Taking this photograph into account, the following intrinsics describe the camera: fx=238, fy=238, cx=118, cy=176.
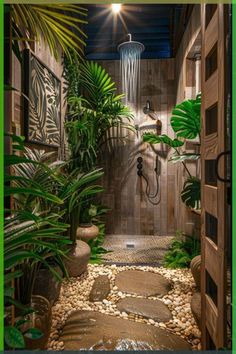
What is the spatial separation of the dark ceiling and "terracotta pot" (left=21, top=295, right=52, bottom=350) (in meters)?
3.21

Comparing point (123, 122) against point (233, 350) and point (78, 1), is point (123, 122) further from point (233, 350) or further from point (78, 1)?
point (233, 350)

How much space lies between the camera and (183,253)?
2.59 m

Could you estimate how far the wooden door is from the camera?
38.6 inches

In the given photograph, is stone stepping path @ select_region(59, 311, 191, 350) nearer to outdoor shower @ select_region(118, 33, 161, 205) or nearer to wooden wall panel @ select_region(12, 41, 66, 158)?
wooden wall panel @ select_region(12, 41, 66, 158)

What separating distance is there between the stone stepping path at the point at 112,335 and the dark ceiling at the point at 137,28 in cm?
317

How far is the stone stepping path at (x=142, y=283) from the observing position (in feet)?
6.72

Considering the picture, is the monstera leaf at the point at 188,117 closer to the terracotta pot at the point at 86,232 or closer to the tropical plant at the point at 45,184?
the tropical plant at the point at 45,184

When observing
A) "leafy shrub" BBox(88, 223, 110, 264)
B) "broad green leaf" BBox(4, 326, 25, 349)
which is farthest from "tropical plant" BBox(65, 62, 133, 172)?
"broad green leaf" BBox(4, 326, 25, 349)

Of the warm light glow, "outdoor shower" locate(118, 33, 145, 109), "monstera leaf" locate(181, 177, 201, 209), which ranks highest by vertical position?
the warm light glow

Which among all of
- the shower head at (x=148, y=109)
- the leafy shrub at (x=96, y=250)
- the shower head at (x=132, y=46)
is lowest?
the leafy shrub at (x=96, y=250)

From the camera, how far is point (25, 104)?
1930 millimetres

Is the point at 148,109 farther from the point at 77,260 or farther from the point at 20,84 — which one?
the point at 77,260

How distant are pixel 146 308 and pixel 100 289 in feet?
1.48

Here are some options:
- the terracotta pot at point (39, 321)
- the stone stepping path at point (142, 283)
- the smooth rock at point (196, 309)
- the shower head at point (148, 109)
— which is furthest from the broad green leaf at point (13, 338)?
the shower head at point (148, 109)
